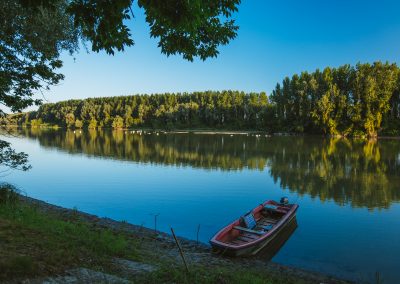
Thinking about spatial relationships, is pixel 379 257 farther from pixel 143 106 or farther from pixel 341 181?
pixel 143 106

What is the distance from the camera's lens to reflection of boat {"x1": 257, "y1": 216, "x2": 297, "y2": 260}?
47.9 feet

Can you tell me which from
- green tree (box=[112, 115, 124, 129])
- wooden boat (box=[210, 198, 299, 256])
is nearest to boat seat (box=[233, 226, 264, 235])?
wooden boat (box=[210, 198, 299, 256])

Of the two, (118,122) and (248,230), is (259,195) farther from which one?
(118,122)

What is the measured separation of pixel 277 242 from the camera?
16.1m

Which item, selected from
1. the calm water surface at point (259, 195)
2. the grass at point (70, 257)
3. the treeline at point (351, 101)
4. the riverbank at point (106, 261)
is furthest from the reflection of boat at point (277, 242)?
the treeline at point (351, 101)

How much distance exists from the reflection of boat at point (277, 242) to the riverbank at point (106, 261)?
1.36 m

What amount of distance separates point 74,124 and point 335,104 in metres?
135

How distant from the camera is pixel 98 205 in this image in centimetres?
2267

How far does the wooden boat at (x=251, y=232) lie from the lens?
1304 centimetres

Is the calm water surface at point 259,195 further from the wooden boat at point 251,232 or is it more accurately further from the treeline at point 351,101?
the treeline at point 351,101

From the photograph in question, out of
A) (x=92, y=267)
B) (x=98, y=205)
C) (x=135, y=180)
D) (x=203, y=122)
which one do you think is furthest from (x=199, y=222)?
(x=203, y=122)

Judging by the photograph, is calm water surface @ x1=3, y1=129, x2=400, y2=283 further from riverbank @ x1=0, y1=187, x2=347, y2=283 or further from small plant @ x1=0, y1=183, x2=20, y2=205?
small plant @ x1=0, y1=183, x2=20, y2=205

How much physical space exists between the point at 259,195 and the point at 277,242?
967 centimetres

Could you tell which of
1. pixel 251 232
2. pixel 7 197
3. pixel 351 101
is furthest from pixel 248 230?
pixel 351 101
